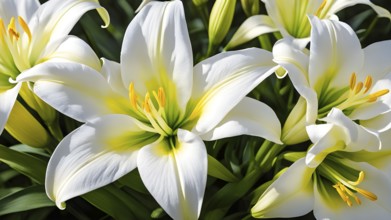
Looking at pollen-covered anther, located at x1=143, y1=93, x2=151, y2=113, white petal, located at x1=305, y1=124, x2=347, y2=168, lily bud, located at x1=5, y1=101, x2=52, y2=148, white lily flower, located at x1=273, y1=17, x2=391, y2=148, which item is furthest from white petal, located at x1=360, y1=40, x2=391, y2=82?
lily bud, located at x1=5, y1=101, x2=52, y2=148

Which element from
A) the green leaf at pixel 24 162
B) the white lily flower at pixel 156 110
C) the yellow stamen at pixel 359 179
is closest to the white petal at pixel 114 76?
the white lily flower at pixel 156 110

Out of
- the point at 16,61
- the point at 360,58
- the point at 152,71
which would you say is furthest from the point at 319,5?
the point at 16,61

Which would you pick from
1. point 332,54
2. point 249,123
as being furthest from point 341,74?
point 249,123

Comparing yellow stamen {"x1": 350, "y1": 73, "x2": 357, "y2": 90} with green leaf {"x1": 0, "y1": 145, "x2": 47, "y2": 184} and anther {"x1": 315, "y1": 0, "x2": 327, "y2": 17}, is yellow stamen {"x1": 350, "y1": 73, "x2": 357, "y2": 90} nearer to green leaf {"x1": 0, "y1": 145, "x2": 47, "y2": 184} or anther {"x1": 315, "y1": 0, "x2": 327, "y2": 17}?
anther {"x1": 315, "y1": 0, "x2": 327, "y2": 17}

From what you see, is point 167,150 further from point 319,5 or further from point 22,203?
point 319,5

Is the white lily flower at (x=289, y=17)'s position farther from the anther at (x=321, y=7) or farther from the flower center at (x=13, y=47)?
the flower center at (x=13, y=47)

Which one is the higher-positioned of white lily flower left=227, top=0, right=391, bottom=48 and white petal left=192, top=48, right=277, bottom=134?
white petal left=192, top=48, right=277, bottom=134
